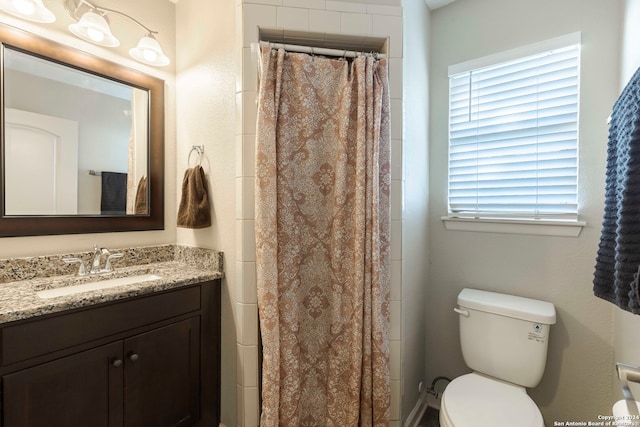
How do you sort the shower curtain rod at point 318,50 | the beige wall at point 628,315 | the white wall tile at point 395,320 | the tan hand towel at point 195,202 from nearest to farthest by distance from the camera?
the beige wall at point 628,315 → the shower curtain rod at point 318,50 → the white wall tile at point 395,320 → the tan hand towel at point 195,202

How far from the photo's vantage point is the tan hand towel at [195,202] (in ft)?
4.76

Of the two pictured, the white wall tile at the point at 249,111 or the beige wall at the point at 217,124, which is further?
the beige wall at the point at 217,124

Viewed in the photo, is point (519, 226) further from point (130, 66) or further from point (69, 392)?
point (130, 66)

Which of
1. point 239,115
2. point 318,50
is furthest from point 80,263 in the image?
point 318,50

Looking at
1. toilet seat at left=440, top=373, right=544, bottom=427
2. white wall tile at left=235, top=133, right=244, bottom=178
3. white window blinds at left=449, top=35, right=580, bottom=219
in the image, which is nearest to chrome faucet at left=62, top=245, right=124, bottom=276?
white wall tile at left=235, top=133, right=244, bottom=178

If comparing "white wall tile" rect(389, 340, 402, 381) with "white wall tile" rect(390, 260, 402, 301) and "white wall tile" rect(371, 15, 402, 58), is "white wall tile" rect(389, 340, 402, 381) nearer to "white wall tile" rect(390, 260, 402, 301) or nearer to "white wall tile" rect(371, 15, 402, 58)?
"white wall tile" rect(390, 260, 402, 301)

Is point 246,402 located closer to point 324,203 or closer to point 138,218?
point 324,203

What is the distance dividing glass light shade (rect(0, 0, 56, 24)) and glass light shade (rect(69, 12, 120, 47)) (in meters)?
0.12

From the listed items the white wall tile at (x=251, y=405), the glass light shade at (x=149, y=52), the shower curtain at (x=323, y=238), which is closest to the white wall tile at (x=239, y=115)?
the shower curtain at (x=323, y=238)

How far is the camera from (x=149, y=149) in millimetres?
1652

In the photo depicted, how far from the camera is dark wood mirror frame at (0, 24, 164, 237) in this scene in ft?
3.96

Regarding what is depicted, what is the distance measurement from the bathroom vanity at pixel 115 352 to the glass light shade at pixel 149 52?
1208mm

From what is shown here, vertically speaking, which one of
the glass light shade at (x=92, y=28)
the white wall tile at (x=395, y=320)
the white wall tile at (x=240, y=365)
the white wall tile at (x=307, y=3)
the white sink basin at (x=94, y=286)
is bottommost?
the white wall tile at (x=240, y=365)

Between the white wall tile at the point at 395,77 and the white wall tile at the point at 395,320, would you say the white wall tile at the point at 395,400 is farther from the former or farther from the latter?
the white wall tile at the point at 395,77
